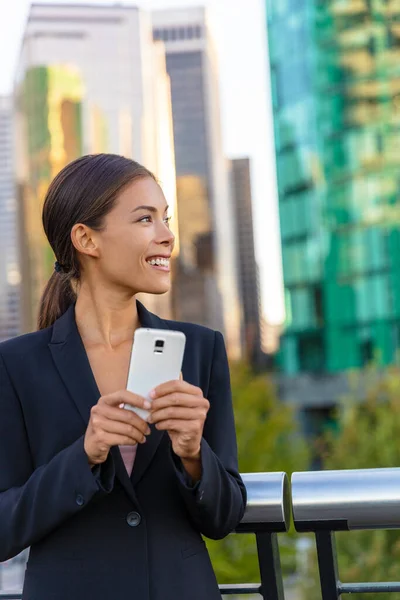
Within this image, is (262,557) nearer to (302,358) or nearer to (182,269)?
(302,358)

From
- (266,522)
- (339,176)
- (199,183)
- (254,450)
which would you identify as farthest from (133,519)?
(199,183)

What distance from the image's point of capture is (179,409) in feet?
5.83

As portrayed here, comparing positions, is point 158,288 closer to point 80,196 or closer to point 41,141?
point 80,196

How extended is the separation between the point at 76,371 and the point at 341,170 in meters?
47.1

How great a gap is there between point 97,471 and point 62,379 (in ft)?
0.93

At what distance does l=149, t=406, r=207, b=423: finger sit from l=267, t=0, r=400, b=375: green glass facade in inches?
1741

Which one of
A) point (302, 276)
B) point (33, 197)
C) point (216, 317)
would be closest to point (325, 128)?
point (302, 276)

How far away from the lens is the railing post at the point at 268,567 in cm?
221

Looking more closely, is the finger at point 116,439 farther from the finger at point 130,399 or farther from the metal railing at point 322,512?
the metal railing at point 322,512

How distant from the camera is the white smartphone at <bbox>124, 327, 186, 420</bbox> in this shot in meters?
1.77

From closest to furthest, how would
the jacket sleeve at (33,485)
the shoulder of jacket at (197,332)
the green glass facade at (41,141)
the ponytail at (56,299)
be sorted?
1. the jacket sleeve at (33,485)
2. the shoulder of jacket at (197,332)
3. the ponytail at (56,299)
4. the green glass facade at (41,141)

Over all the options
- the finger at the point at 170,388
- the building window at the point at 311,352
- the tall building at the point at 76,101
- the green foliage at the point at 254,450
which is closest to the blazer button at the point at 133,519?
the finger at the point at 170,388

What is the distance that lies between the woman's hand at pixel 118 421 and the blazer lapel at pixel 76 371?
0.61ft

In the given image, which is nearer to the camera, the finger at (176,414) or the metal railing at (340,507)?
the finger at (176,414)
